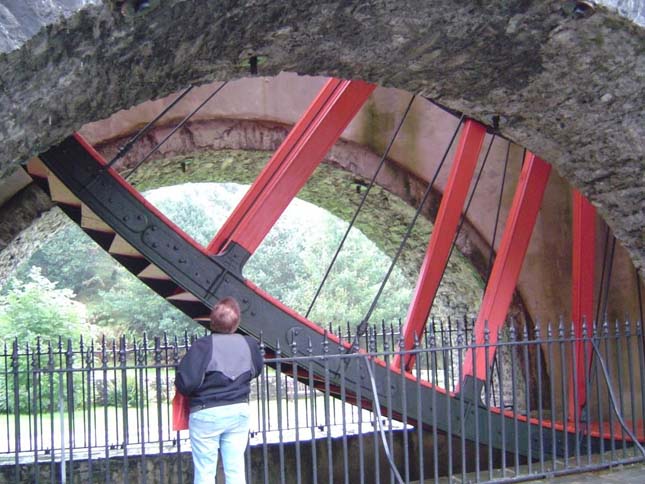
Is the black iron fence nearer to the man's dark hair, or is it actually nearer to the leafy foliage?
the man's dark hair

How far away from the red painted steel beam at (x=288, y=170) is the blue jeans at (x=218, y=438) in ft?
5.58

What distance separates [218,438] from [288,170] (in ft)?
7.34

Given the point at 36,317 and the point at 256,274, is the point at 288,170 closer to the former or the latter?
the point at 36,317

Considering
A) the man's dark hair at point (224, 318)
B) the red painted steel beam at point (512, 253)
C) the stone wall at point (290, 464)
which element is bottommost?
the stone wall at point (290, 464)

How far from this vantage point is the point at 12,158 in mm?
3008

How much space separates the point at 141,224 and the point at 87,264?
1018 inches

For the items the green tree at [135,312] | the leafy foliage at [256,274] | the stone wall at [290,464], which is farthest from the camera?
the leafy foliage at [256,274]

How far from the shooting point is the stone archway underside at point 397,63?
2.89 m

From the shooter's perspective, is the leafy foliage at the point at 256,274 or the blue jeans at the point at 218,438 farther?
the leafy foliage at the point at 256,274

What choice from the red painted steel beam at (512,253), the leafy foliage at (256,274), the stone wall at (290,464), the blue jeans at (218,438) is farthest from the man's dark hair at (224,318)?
the leafy foliage at (256,274)

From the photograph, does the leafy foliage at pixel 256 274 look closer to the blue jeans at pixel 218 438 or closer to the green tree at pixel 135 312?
the green tree at pixel 135 312

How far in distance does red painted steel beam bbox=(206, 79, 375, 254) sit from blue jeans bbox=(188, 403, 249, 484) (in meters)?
1.70

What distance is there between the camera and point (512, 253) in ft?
21.2

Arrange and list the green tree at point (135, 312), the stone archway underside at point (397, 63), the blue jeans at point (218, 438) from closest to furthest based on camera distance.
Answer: the stone archway underside at point (397, 63), the blue jeans at point (218, 438), the green tree at point (135, 312)
